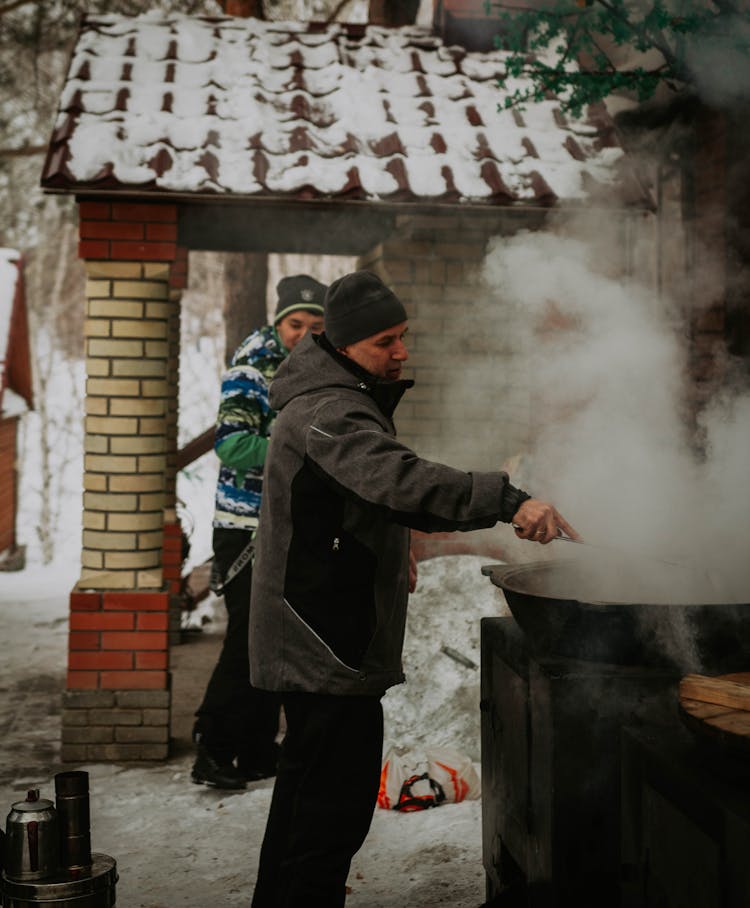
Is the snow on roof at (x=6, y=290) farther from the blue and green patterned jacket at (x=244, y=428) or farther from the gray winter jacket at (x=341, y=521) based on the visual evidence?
the gray winter jacket at (x=341, y=521)

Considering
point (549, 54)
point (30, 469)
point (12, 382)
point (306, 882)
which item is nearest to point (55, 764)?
point (306, 882)

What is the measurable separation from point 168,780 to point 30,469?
21037 millimetres

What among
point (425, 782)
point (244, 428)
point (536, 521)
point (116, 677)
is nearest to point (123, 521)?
point (116, 677)

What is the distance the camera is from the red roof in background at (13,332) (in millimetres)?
15203

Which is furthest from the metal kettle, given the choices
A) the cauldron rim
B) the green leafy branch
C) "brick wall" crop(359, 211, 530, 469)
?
the green leafy branch

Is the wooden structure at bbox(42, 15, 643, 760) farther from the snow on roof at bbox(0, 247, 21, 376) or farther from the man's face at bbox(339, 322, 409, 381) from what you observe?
the snow on roof at bbox(0, 247, 21, 376)

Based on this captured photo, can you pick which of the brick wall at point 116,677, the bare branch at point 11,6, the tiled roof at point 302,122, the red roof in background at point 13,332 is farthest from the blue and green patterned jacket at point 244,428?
the red roof in background at point 13,332

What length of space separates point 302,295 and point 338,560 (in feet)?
7.98

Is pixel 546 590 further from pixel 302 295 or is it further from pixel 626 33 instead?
pixel 626 33

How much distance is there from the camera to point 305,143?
6074 millimetres

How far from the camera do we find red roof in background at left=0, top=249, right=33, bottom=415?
15203 mm

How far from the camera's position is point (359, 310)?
342 cm

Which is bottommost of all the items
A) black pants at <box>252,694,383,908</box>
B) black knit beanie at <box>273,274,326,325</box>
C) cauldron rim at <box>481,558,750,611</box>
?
black pants at <box>252,694,383,908</box>

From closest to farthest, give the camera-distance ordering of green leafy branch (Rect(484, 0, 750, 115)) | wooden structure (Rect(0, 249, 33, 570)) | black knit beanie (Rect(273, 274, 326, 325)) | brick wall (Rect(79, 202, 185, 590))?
green leafy branch (Rect(484, 0, 750, 115))
black knit beanie (Rect(273, 274, 326, 325))
brick wall (Rect(79, 202, 185, 590))
wooden structure (Rect(0, 249, 33, 570))
